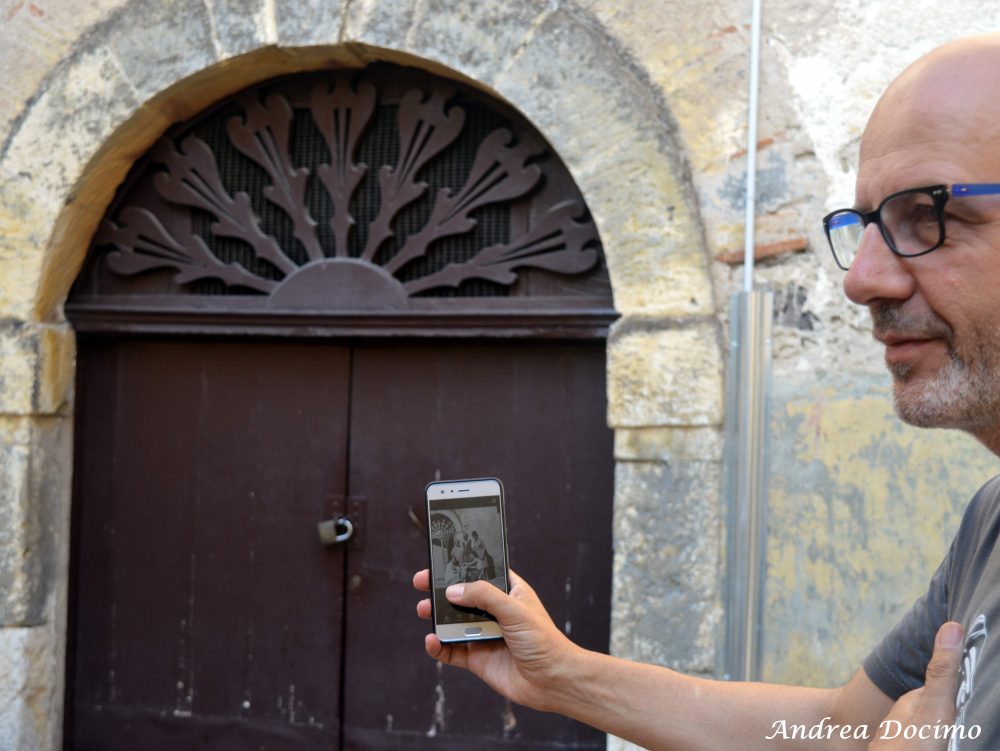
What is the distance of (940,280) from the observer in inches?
46.5

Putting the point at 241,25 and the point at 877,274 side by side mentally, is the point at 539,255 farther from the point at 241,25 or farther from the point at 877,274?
the point at 877,274

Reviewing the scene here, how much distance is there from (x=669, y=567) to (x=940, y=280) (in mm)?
2101

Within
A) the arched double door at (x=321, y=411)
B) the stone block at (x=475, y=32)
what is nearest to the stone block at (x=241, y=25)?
the arched double door at (x=321, y=411)

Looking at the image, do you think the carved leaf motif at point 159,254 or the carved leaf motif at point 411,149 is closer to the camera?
the carved leaf motif at point 411,149

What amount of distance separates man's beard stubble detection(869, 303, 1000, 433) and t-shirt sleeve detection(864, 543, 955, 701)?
252 mm

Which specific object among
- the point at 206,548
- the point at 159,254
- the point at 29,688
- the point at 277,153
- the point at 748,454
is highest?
the point at 277,153

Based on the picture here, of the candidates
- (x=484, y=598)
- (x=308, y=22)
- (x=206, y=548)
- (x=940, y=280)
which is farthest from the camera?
(x=206, y=548)

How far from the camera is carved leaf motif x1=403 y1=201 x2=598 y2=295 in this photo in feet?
11.5

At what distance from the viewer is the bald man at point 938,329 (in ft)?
3.56

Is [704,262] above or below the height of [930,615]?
above

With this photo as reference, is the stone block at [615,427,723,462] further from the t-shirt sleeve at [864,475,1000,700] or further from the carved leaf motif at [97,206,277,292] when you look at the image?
the t-shirt sleeve at [864,475,1000,700]

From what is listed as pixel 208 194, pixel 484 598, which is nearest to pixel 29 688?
pixel 208 194

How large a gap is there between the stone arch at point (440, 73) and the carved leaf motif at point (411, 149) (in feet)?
0.53

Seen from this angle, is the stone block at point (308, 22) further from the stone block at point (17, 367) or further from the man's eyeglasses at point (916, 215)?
the man's eyeglasses at point (916, 215)
